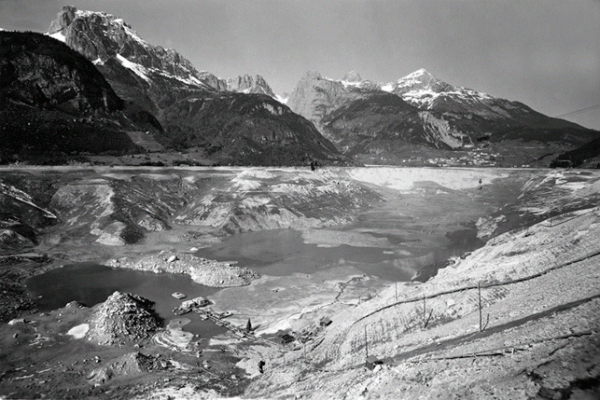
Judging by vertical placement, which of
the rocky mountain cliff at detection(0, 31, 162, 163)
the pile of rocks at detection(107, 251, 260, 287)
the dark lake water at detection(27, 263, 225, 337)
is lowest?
the dark lake water at detection(27, 263, 225, 337)

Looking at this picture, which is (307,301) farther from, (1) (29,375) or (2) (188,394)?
(1) (29,375)

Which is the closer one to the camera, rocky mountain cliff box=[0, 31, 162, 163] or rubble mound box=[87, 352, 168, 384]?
rubble mound box=[87, 352, 168, 384]

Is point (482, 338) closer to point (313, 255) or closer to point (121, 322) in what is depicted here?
point (121, 322)

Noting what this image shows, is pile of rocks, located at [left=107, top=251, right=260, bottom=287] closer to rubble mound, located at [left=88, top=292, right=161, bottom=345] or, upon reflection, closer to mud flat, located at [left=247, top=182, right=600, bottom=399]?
rubble mound, located at [left=88, top=292, right=161, bottom=345]

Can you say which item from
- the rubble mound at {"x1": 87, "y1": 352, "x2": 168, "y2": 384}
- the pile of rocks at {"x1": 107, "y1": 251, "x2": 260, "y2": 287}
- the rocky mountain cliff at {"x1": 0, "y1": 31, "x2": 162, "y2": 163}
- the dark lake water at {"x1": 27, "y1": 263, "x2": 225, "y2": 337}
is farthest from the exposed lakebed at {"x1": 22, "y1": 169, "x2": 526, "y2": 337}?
the rocky mountain cliff at {"x1": 0, "y1": 31, "x2": 162, "y2": 163}

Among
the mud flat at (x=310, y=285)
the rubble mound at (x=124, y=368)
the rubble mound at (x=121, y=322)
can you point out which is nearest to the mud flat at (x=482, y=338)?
the mud flat at (x=310, y=285)

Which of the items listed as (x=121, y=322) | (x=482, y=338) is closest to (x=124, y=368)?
(x=121, y=322)
